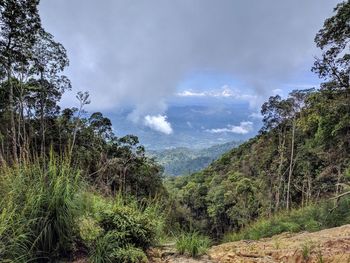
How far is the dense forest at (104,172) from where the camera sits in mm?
3658

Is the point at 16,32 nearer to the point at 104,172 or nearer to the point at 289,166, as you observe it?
the point at 104,172

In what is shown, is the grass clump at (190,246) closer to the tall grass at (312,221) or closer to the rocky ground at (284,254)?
the rocky ground at (284,254)

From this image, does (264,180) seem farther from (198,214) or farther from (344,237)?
(344,237)

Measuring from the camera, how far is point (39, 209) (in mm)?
3570

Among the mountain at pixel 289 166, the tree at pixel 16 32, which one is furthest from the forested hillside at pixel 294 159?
the tree at pixel 16 32

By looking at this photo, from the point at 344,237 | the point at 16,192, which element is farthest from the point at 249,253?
the point at 16,192

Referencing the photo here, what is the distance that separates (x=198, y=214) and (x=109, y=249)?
50.1 m

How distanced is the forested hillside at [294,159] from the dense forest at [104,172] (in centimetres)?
7

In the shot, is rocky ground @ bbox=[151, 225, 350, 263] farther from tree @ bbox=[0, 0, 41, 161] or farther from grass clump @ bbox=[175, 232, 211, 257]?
tree @ bbox=[0, 0, 41, 161]

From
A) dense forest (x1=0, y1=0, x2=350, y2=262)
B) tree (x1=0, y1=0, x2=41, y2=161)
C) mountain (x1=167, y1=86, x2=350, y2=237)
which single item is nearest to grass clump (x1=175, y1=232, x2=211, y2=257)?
dense forest (x1=0, y1=0, x2=350, y2=262)

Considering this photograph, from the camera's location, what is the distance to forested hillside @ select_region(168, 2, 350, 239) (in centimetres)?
1270

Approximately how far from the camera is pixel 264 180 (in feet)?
118

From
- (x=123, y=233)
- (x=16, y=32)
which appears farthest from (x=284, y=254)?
(x=16, y=32)

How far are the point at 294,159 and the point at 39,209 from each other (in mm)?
30497
